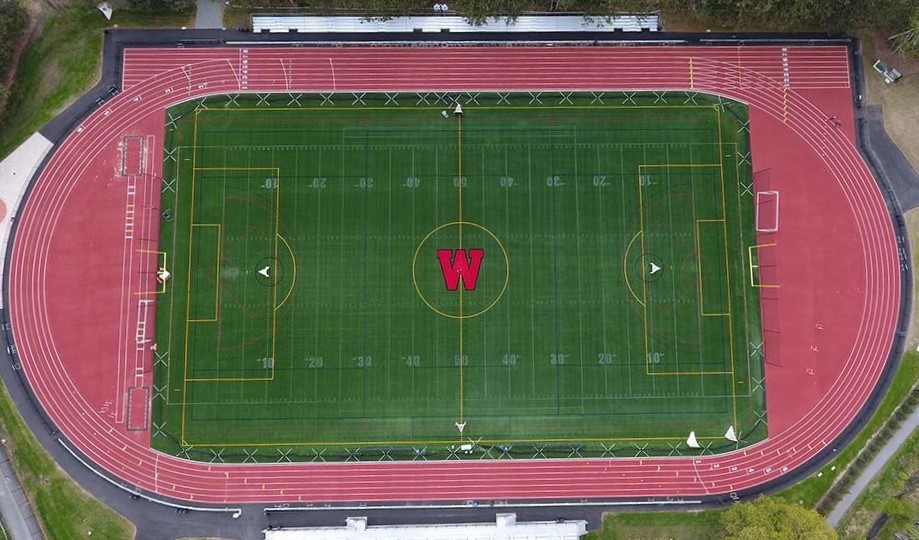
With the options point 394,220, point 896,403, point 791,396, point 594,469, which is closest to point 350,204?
point 394,220

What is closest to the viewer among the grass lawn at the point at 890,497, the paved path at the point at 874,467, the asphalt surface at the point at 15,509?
the asphalt surface at the point at 15,509

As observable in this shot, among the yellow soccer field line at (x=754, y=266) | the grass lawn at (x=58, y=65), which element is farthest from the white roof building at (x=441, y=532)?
the grass lawn at (x=58, y=65)

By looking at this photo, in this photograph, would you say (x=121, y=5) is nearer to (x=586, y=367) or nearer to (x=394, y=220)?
(x=394, y=220)

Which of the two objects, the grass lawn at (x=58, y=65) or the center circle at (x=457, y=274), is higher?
the grass lawn at (x=58, y=65)

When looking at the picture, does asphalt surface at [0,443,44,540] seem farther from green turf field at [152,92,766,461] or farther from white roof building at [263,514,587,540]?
white roof building at [263,514,587,540]

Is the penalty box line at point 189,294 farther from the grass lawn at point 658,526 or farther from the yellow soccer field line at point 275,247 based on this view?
the grass lawn at point 658,526

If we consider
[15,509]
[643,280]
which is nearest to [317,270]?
[643,280]
